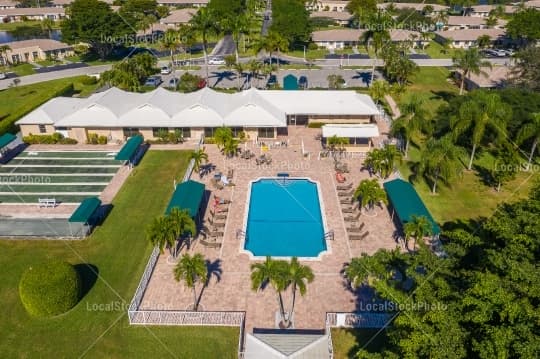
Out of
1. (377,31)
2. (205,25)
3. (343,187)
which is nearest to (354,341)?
(343,187)

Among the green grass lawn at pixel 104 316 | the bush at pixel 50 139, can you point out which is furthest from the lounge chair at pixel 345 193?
the bush at pixel 50 139

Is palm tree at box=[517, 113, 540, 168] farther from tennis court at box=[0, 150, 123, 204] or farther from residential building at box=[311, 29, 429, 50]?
residential building at box=[311, 29, 429, 50]

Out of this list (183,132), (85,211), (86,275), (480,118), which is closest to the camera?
(86,275)

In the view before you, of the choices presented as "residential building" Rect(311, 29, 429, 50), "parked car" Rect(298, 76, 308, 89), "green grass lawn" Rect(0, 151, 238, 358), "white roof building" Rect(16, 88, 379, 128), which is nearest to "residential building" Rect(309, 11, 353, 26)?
"residential building" Rect(311, 29, 429, 50)

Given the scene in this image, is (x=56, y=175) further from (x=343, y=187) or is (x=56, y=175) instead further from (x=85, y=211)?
(x=343, y=187)

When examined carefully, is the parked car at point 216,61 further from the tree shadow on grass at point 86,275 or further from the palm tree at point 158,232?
the palm tree at point 158,232
